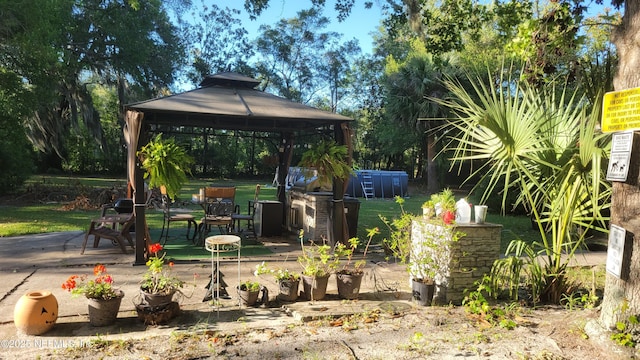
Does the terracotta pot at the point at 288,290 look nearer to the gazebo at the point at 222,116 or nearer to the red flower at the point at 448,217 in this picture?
the red flower at the point at 448,217

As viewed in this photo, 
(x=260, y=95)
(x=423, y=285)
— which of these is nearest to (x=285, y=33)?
(x=260, y=95)

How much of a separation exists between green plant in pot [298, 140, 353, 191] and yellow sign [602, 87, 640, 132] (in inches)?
146

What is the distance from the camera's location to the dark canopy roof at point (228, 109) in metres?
5.95

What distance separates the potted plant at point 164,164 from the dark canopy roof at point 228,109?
22.3 inches

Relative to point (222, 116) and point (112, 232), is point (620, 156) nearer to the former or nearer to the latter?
point (222, 116)

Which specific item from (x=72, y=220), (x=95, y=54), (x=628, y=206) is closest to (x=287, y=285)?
(x=628, y=206)

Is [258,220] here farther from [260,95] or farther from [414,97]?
[414,97]

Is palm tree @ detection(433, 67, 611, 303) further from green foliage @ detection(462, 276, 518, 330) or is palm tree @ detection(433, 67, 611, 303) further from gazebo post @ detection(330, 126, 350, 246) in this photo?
gazebo post @ detection(330, 126, 350, 246)

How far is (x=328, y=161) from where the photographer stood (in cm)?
641

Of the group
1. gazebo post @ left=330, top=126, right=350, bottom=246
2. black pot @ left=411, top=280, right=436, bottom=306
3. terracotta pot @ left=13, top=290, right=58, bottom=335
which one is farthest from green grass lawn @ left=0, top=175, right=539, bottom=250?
terracotta pot @ left=13, top=290, right=58, bottom=335

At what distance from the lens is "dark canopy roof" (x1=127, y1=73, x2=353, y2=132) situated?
5945mm

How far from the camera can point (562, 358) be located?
3064 millimetres

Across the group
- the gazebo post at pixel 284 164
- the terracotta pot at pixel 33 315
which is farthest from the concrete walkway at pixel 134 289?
the gazebo post at pixel 284 164

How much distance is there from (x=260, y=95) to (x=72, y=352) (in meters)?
5.54
